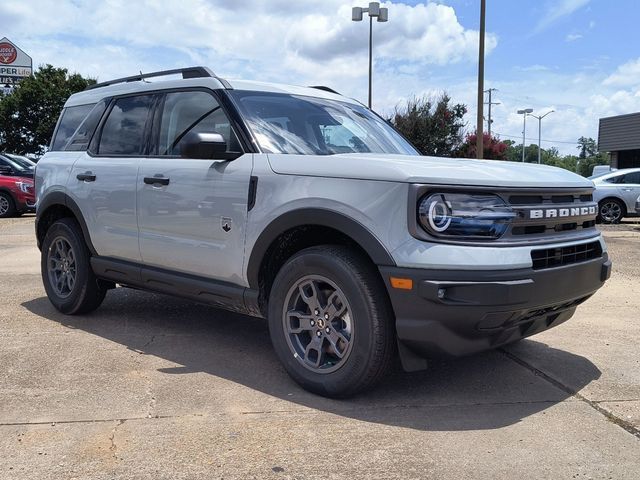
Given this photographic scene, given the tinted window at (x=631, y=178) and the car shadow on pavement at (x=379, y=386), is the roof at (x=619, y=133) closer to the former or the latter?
the tinted window at (x=631, y=178)

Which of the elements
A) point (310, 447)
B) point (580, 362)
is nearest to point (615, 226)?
point (580, 362)

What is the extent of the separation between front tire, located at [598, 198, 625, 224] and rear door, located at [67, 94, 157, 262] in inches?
560

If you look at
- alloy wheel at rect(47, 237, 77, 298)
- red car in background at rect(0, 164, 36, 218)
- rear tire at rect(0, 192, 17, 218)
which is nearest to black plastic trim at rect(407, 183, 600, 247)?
alloy wheel at rect(47, 237, 77, 298)

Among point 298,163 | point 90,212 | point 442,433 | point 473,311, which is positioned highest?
point 298,163

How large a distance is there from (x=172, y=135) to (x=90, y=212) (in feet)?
3.58

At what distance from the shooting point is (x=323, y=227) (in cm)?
385

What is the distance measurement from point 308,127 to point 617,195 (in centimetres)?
1420

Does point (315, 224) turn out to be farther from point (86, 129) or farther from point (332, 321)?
point (86, 129)

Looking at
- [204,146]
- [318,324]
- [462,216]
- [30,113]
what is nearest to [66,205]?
[204,146]

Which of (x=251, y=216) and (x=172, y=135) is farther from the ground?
(x=172, y=135)

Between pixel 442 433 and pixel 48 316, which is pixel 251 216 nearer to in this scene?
pixel 442 433

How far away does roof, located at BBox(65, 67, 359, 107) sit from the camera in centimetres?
457

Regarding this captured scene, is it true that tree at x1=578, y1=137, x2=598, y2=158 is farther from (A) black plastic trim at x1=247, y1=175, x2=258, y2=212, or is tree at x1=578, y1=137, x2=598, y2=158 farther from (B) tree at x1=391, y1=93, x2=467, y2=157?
(A) black plastic trim at x1=247, y1=175, x2=258, y2=212

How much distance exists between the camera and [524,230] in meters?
3.48
